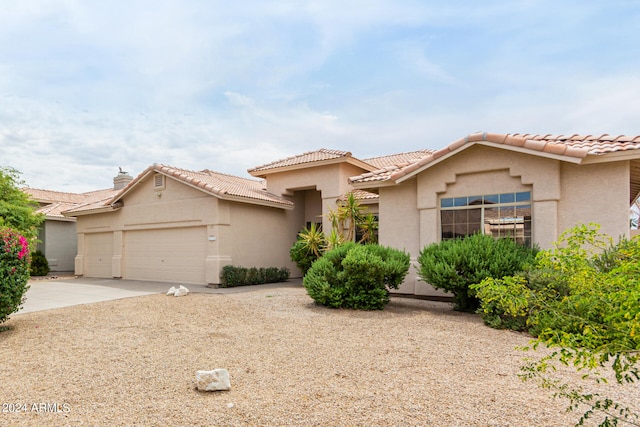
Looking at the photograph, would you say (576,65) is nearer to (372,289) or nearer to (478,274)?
(478,274)

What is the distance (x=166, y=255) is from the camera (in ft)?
59.6

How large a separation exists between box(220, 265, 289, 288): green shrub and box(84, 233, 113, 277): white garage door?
8381 millimetres

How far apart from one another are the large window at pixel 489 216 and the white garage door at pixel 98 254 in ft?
56.7

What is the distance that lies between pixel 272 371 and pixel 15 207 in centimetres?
2033

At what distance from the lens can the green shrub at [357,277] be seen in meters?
10.1

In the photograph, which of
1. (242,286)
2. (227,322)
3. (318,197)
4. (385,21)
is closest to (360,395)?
(227,322)

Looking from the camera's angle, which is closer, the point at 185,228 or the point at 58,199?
the point at 185,228

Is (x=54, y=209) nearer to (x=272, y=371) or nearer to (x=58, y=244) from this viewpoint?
(x=58, y=244)

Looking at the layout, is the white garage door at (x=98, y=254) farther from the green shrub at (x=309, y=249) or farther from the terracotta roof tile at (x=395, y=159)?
the terracotta roof tile at (x=395, y=159)

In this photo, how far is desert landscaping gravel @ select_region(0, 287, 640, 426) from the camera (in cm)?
417

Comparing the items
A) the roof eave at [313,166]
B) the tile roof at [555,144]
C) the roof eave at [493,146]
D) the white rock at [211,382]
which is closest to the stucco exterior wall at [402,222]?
the roof eave at [493,146]

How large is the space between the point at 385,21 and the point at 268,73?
4905 millimetres

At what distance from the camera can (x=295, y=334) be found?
7734 mm

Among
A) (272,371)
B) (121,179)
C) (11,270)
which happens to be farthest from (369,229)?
(121,179)
